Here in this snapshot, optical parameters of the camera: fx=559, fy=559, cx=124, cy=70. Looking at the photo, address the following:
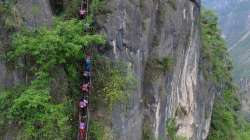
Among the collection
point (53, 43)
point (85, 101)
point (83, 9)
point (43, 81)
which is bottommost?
point (85, 101)

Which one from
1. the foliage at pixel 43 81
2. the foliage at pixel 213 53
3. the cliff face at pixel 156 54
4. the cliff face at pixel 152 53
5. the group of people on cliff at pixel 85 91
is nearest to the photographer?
the foliage at pixel 43 81

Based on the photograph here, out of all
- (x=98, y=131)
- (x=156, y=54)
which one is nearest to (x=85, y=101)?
(x=98, y=131)

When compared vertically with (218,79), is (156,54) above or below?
above

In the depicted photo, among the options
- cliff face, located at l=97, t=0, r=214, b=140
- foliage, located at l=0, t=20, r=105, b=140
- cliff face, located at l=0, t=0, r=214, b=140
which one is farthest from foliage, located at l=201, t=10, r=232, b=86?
foliage, located at l=0, t=20, r=105, b=140

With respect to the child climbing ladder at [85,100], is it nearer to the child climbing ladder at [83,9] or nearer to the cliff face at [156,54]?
the cliff face at [156,54]

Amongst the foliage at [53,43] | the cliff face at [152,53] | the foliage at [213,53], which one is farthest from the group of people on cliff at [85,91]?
the foliage at [213,53]

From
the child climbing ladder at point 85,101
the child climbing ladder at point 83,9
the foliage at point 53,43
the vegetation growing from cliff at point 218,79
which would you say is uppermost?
the child climbing ladder at point 83,9

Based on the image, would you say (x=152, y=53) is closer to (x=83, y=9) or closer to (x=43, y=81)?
(x=83, y=9)

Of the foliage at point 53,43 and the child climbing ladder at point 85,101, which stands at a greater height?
the foliage at point 53,43
